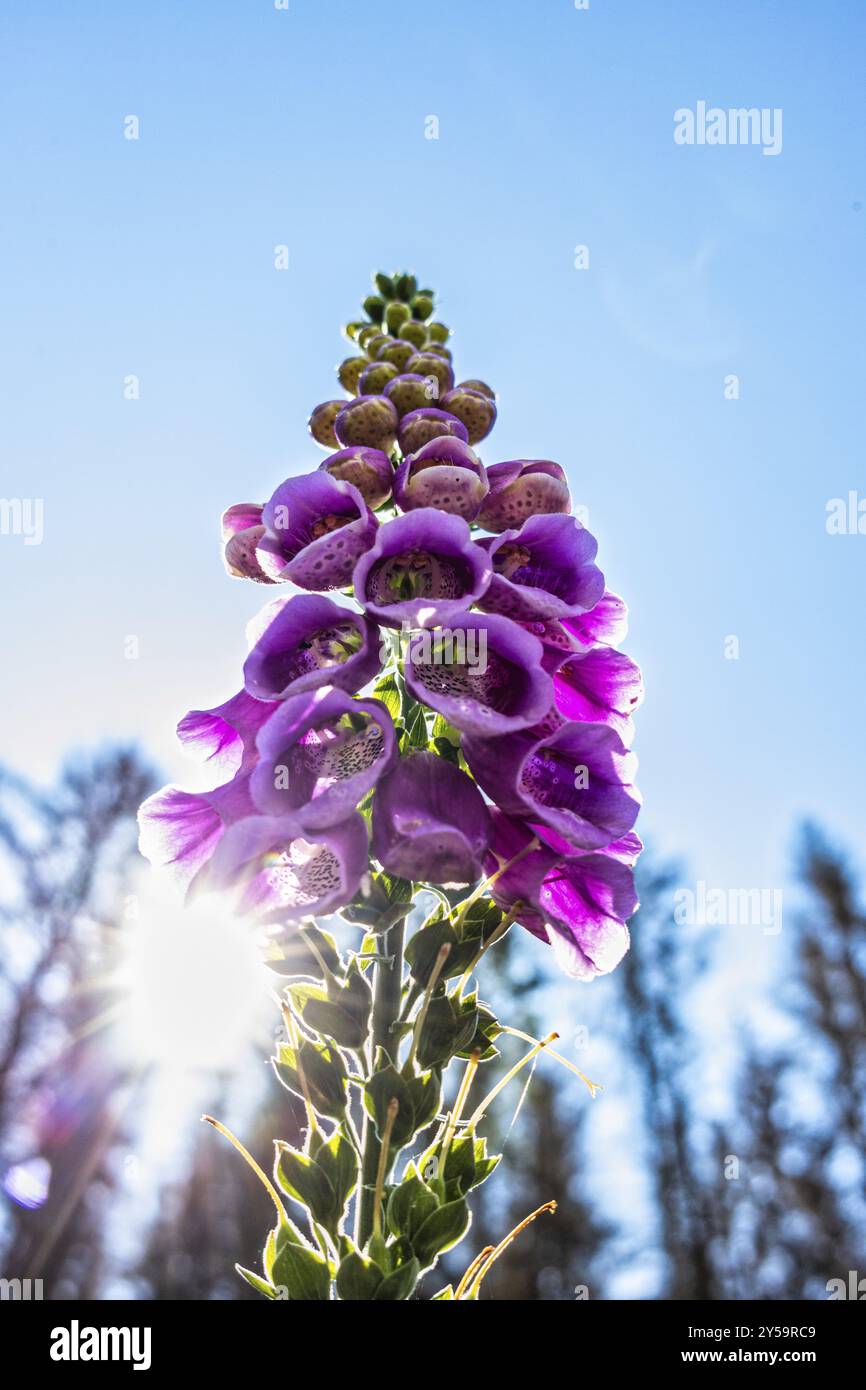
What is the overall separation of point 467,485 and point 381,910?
3.22 feet

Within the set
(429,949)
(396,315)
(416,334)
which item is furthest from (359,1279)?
(396,315)

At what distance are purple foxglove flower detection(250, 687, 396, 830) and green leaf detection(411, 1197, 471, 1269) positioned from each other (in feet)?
2.34

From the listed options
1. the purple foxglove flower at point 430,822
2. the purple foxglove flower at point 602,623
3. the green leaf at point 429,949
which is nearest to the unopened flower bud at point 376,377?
the purple foxglove flower at point 602,623

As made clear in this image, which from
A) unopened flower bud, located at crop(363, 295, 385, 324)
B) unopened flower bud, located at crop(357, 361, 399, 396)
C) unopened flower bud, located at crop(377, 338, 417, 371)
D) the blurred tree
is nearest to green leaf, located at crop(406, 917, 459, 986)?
unopened flower bud, located at crop(357, 361, 399, 396)

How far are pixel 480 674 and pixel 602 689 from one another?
40cm

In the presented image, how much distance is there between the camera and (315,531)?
223cm

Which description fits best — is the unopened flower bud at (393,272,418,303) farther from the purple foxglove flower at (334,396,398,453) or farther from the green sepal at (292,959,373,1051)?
the green sepal at (292,959,373,1051)

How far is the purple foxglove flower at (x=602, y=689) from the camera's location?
7.30ft

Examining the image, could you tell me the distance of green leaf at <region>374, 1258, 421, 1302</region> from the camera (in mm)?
1590

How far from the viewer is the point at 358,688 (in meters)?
1.95

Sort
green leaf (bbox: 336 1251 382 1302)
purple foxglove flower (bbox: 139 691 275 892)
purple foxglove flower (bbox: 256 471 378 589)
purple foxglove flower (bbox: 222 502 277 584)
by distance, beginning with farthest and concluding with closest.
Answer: purple foxglove flower (bbox: 222 502 277 584)
purple foxglove flower (bbox: 256 471 378 589)
purple foxglove flower (bbox: 139 691 275 892)
green leaf (bbox: 336 1251 382 1302)

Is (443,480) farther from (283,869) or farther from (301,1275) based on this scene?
(301,1275)

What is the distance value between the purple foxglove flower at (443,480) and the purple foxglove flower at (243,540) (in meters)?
0.39
